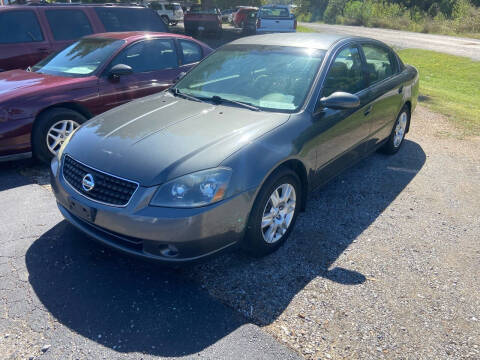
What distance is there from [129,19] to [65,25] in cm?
125

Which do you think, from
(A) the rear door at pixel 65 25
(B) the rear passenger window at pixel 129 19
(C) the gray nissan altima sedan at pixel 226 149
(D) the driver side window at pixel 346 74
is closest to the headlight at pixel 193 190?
(C) the gray nissan altima sedan at pixel 226 149

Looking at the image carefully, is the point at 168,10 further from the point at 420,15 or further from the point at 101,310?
the point at 101,310

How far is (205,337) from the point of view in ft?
8.40

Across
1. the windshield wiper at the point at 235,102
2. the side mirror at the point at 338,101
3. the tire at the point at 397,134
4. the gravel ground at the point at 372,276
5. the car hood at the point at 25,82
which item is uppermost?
the side mirror at the point at 338,101

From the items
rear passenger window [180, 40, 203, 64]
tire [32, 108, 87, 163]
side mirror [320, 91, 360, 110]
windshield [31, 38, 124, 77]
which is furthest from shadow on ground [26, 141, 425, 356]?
rear passenger window [180, 40, 203, 64]

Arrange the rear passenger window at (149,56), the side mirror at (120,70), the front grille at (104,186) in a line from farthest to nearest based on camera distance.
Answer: the rear passenger window at (149,56)
the side mirror at (120,70)
the front grille at (104,186)

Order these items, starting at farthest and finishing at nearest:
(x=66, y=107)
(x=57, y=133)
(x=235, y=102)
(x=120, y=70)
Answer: (x=120, y=70) → (x=66, y=107) → (x=57, y=133) → (x=235, y=102)

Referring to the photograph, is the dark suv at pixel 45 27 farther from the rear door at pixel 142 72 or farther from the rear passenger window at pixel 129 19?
the rear door at pixel 142 72

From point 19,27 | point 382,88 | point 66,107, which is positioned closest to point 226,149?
point 382,88

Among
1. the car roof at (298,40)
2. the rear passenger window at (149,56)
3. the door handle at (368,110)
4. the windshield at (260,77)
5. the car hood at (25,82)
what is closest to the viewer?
the windshield at (260,77)

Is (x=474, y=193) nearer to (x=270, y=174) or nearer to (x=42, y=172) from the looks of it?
(x=270, y=174)

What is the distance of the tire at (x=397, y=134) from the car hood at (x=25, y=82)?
163 inches

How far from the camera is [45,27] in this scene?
7.01 meters

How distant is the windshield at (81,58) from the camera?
18.1ft
